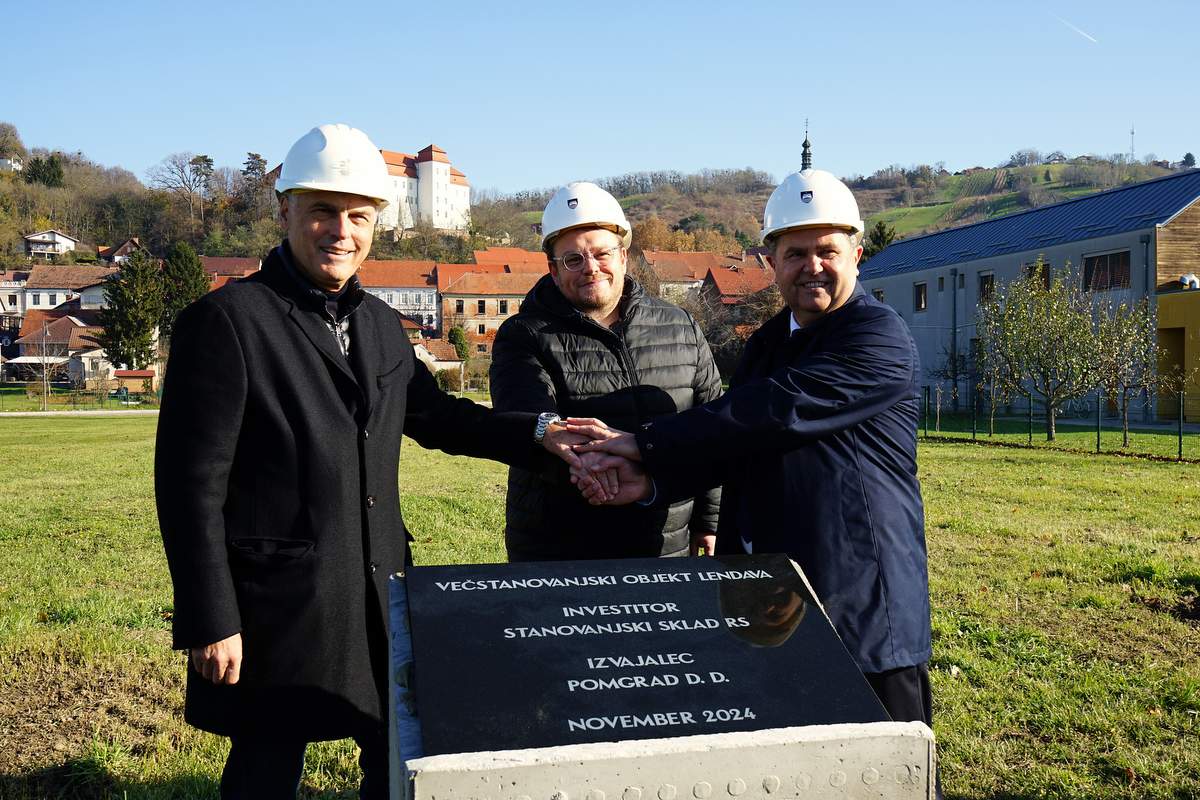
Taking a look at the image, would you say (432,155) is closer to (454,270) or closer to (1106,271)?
(454,270)

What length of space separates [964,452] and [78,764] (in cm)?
1957

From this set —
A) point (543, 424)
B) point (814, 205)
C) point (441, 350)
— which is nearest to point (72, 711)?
point (543, 424)


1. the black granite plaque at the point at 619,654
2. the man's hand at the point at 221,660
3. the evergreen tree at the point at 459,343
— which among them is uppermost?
the evergreen tree at the point at 459,343

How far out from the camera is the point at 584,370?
158 inches

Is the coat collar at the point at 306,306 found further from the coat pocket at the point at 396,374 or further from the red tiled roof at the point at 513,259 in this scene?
the red tiled roof at the point at 513,259

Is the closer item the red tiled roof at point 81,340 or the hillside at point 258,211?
the red tiled roof at point 81,340

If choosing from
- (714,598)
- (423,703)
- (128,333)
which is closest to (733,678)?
(714,598)

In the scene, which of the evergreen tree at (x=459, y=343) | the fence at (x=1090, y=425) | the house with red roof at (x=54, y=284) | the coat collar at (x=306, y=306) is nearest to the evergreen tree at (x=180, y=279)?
the evergreen tree at (x=459, y=343)

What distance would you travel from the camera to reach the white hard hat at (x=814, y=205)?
3.30m

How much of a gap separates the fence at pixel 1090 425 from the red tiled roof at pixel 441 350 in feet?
Result: 151

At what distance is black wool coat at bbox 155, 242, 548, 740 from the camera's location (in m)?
2.96

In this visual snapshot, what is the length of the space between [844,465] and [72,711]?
4.25 m

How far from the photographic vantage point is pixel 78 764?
454 cm

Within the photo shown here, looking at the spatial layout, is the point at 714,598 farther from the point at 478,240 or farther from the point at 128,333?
the point at 478,240
